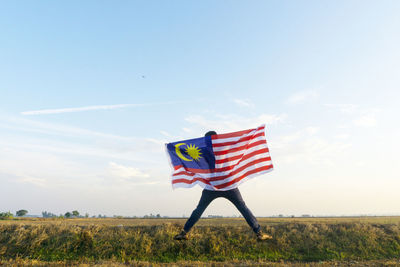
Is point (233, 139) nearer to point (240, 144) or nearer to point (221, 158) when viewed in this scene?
point (240, 144)

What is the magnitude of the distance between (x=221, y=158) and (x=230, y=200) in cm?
148

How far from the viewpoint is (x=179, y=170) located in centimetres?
1021

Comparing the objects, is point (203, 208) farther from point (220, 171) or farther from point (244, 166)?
point (244, 166)

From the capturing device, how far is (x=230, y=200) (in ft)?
30.4

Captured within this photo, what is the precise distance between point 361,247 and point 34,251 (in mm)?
12985

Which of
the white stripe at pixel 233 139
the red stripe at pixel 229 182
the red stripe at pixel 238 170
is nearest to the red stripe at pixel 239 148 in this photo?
the white stripe at pixel 233 139

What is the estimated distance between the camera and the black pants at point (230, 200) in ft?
29.5

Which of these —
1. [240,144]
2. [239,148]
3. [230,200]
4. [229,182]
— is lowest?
[230,200]

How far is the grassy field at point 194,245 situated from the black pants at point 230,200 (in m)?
1.59

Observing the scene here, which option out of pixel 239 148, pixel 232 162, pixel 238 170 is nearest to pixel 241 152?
pixel 239 148

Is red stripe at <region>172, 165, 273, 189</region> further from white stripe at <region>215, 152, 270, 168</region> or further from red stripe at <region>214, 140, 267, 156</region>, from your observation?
red stripe at <region>214, 140, 267, 156</region>

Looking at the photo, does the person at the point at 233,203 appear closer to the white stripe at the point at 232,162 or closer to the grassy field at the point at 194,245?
the white stripe at the point at 232,162

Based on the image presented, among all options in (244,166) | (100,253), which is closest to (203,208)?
(244,166)

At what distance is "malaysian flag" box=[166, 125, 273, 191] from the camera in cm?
969
